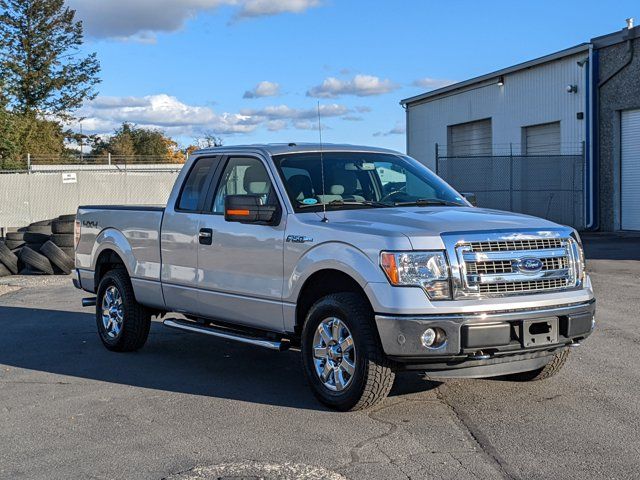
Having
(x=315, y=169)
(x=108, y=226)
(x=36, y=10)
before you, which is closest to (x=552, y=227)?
(x=315, y=169)

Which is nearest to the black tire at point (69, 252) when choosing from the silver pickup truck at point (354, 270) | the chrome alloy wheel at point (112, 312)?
the chrome alloy wheel at point (112, 312)

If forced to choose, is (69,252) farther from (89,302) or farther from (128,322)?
(128,322)

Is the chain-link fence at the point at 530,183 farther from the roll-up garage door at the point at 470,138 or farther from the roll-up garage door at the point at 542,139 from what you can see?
the roll-up garage door at the point at 470,138

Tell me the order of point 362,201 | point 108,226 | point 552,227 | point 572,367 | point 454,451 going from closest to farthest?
point 454,451 → point 552,227 → point 362,201 → point 572,367 → point 108,226

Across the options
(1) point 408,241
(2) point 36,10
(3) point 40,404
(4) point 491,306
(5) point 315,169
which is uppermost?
(2) point 36,10

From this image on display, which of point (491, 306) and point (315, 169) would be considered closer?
point (491, 306)

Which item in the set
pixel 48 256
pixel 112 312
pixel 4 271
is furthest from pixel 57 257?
pixel 112 312

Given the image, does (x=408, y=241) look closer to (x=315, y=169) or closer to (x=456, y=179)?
(x=315, y=169)

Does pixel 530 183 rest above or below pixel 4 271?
above

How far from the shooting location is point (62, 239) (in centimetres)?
1725

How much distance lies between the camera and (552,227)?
6.35 m

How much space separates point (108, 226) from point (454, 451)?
5.15 metres

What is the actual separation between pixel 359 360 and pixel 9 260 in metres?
13.3

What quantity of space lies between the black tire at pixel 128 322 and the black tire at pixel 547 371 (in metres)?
3.82
